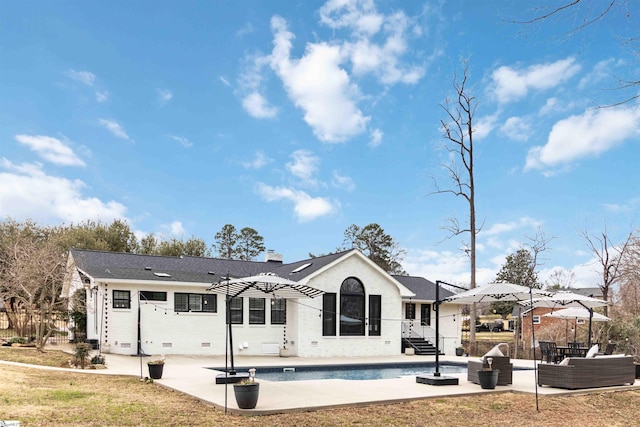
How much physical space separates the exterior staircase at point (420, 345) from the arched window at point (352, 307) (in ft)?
10.1

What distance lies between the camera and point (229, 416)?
9.26 meters

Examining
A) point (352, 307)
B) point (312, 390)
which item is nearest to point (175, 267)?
point (352, 307)

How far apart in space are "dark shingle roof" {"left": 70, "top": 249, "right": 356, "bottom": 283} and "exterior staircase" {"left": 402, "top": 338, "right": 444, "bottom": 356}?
18.8 ft

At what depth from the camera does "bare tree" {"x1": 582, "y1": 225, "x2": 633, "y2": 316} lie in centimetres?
2747

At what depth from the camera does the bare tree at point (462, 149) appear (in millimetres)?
27359

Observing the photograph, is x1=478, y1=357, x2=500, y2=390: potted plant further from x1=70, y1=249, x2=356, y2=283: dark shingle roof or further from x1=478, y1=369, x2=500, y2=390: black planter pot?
x1=70, y1=249, x2=356, y2=283: dark shingle roof

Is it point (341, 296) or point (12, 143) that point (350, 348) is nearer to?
point (341, 296)

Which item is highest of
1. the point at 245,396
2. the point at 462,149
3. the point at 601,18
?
the point at 462,149

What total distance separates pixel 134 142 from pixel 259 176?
6.30m

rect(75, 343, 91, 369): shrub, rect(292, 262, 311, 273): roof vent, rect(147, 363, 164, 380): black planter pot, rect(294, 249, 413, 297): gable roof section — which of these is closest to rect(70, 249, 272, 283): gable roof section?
rect(292, 262, 311, 273): roof vent

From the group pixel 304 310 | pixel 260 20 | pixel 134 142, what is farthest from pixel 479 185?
pixel 134 142

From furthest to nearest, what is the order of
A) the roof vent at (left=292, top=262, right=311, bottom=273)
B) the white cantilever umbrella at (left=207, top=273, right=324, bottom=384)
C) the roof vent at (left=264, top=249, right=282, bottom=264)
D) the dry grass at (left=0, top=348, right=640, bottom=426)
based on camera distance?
1. the roof vent at (left=264, top=249, right=282, bottom=264)
2. the roof vent at (left=292, top=262, right=311, bottom=273)
3. the white cantilever umbrella at (left=207, top=273, right=324, bottom=384)
4. the dry grass at (left=0, top=348, right=640, bottom=426)

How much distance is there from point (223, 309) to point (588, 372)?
47.5 feet

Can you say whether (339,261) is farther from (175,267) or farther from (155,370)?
(155,370)
